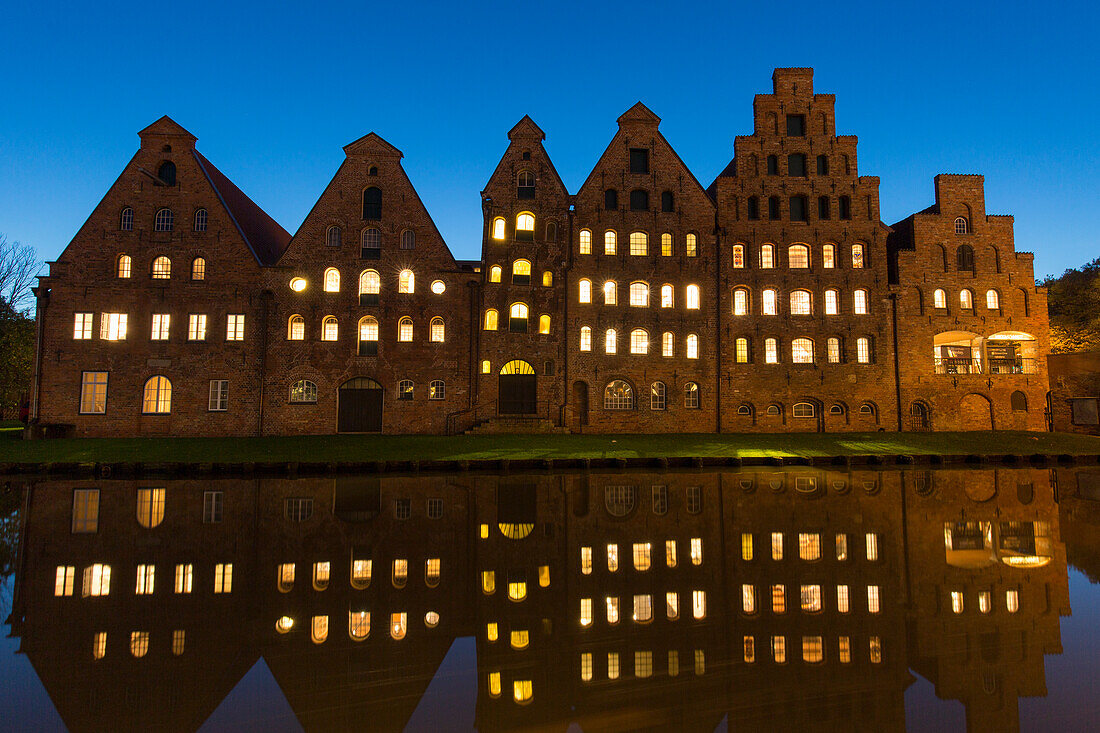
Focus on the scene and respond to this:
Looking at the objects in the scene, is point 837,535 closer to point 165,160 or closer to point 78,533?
point 78,533

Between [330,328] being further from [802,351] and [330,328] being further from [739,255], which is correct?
[802,351]

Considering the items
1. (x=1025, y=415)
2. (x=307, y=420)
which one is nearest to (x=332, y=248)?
(x=307, y=420)

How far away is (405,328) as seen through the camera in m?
30.0

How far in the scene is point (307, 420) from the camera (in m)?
28.7

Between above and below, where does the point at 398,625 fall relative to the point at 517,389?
below

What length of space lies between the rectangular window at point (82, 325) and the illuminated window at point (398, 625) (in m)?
31.8

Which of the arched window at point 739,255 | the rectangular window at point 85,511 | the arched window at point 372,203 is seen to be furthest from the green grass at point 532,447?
the arched window at point 372,203

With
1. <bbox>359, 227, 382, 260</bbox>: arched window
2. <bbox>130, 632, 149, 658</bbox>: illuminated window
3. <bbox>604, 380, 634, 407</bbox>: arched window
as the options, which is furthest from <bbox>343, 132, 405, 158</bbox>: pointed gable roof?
<bbox>130, 632, 149, 658</bbox>: illuminated window

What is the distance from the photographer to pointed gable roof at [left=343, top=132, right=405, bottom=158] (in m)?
30.4

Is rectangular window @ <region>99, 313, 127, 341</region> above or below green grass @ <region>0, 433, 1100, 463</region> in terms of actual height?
above

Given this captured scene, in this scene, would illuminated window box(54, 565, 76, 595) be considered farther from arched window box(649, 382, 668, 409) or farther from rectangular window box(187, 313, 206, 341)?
arched window box(649, 382, 668, 409)

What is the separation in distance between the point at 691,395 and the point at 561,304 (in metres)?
9.20

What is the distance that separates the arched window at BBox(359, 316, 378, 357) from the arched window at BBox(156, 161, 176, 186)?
13.0m

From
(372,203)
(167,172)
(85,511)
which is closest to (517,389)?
(372,203)
